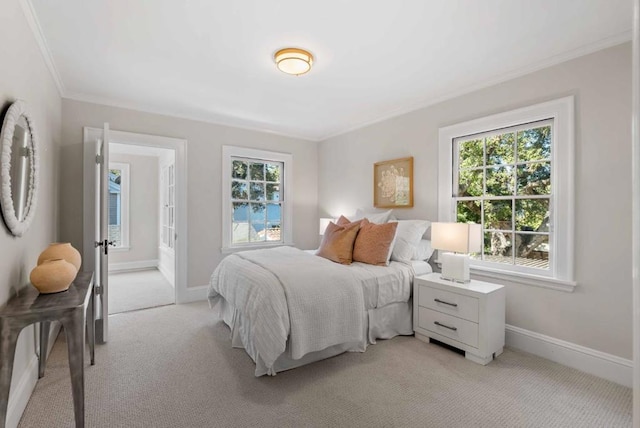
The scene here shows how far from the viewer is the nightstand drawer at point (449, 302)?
2.40 metres

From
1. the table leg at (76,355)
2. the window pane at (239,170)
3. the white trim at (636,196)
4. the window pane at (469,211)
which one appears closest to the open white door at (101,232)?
the table leg at (76,355)

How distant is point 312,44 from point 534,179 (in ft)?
7.33

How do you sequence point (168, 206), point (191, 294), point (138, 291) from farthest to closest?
1. point (168, 206)
2. point (138, 291)
3. point (191, 294)

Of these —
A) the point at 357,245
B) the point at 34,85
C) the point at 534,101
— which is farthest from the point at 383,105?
the point at 34,85

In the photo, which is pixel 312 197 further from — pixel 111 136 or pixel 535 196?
pixel 535 196

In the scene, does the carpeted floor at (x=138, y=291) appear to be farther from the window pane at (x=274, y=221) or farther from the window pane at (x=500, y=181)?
the window pane at (x=500, y=181)

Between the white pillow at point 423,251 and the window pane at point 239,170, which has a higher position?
the window pane at point 239,170

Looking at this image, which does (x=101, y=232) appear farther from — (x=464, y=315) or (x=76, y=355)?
(x=464, y=315)

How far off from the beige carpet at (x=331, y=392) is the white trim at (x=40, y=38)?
2.45 metres

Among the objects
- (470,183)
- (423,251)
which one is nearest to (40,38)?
(423,251)

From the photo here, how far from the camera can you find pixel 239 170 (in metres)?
4.48

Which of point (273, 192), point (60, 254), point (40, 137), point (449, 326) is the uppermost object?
point (40, 137)

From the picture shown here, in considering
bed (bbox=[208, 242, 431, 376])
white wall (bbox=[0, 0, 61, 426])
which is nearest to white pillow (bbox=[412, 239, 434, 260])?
bed (bbox=[208, 242, 431, 376])

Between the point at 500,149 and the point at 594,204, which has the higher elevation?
the point at 500,149
